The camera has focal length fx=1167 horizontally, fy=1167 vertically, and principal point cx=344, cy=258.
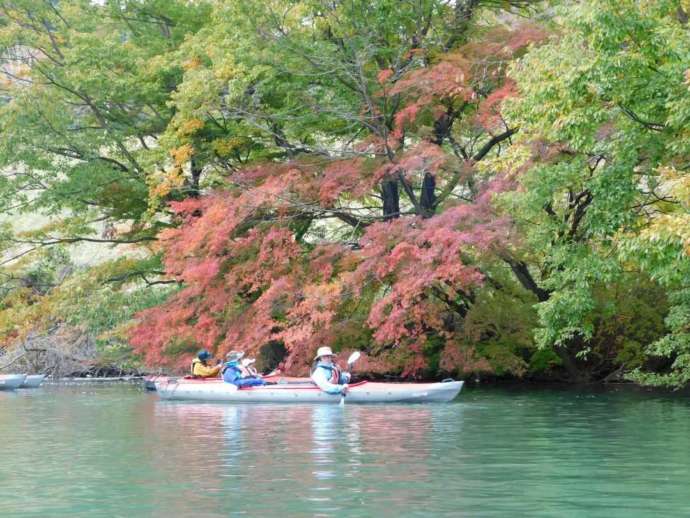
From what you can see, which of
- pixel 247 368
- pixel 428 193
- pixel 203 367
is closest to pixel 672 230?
pixel 247 368

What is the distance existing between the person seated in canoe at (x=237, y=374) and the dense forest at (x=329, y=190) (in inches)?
28.8

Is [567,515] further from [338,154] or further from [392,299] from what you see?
[338,154]

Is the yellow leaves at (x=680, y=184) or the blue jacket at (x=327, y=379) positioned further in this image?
the blue jacket at (x=327, y=379)

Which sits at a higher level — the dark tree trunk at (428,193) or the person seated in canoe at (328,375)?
the dark tree trunk at (428,193)

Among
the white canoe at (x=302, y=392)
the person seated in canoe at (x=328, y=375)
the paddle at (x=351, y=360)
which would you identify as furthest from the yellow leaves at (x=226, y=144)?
the person seated in canoe at (x=328, y=375)

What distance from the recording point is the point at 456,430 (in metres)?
17.9

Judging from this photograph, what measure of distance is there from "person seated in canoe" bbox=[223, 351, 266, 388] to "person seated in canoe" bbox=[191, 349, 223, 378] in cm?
87

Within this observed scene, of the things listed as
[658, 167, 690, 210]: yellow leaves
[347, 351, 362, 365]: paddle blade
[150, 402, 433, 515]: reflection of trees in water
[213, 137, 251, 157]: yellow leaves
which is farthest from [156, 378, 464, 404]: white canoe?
[658, 167, 690, 210]: yellow leaves

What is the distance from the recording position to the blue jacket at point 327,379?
2416cm

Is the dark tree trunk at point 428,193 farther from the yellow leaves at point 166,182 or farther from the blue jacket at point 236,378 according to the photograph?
the blue jacket at point 236,378

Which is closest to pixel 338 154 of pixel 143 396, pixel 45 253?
pixel 143 396

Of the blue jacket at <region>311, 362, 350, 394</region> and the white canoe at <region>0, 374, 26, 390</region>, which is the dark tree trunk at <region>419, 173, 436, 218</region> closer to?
the blue jacket at <region>311, 362, 350, 394</region>

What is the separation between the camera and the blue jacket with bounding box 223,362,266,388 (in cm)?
2564

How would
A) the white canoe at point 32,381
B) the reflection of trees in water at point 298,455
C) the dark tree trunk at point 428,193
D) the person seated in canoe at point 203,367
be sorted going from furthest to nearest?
the white canoe at point 32,381 → the dark tree trunk at point 428,193 → the person seated in canoe at point 203,367 → the reflection of trees in water at point 298,455
